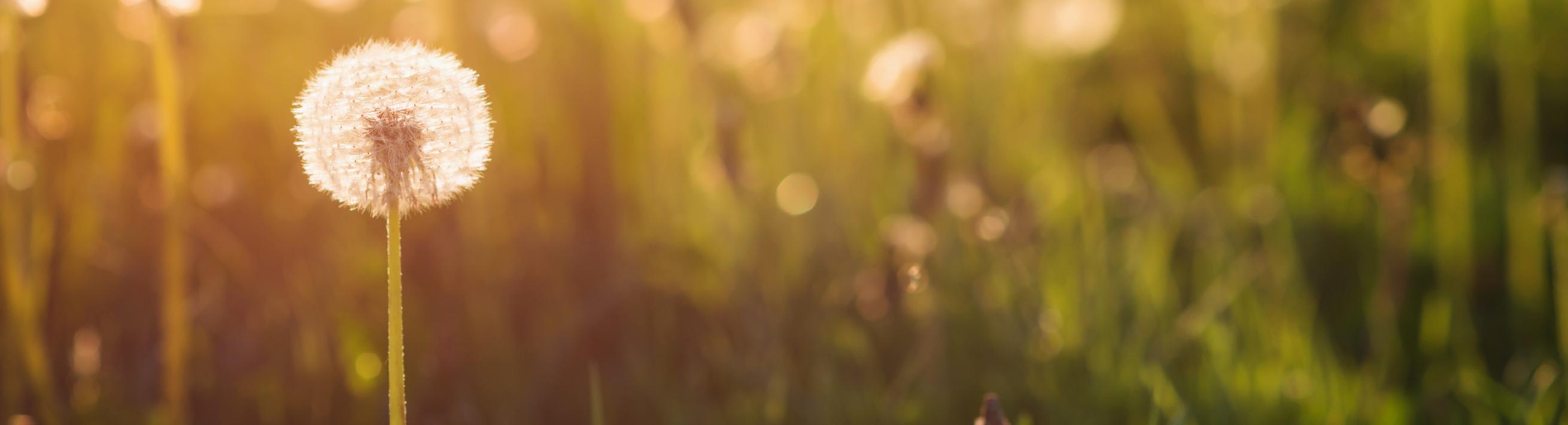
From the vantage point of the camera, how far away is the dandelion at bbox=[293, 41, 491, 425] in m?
0.70

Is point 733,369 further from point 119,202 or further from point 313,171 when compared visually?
point 119,202

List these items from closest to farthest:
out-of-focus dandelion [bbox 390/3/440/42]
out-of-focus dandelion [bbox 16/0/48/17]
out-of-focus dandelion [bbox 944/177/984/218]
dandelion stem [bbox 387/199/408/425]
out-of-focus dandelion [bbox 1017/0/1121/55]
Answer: dandelion stem [bbox 387/199/408/425] < out-of-focus dandelion [bbox 16/0/48/17] < out-of-focus dandelion [bbox 390/3/440/42] < out-of-focus dandelion [bbox 944/177/984/218] < out-of-focus dandelion [bbox 1017/0/1121/55]

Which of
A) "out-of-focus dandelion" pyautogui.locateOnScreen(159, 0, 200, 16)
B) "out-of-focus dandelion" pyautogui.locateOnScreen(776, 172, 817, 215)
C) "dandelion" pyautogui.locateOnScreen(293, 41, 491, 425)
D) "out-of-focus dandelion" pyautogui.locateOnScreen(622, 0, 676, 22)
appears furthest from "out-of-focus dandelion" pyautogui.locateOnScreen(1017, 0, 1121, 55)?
"dandelion" pyautogui.locateOnScreen(293, 41, 491, 425)

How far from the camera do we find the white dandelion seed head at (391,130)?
0.71m

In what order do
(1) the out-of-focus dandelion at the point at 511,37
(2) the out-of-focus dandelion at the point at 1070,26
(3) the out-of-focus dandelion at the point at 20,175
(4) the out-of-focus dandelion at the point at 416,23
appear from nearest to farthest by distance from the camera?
(3) the out-of-focus dandelion at the point at 20,175
(4) the out-of-focus dandelion at the point at 416,23
(1) the out-of-focus dandelion at the point at 511,37
(2) the out-of-focus dandelion at the point at 1070,26

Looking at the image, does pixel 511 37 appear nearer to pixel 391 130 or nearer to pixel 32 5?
pixel 32 5

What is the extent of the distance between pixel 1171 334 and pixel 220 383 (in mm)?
1234

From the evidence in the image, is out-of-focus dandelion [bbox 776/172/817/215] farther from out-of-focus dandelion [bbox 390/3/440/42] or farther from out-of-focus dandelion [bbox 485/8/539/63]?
out-of-focus dandelion [bbox 390/3/440/42]

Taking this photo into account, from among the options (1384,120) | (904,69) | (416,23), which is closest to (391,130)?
(904,69)

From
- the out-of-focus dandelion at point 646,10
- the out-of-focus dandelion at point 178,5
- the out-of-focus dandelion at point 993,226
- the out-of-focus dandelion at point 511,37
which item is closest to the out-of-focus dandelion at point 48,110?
the out-of-focus dandelion at point 178,5

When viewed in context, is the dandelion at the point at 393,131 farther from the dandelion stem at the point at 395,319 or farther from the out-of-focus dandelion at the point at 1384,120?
the out-of-focus dandelion at the point at 1384,120

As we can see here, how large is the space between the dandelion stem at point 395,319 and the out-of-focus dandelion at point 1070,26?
2213 mm

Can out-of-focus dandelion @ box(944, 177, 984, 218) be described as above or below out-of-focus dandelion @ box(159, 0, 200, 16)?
below

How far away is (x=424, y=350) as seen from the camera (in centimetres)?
156
